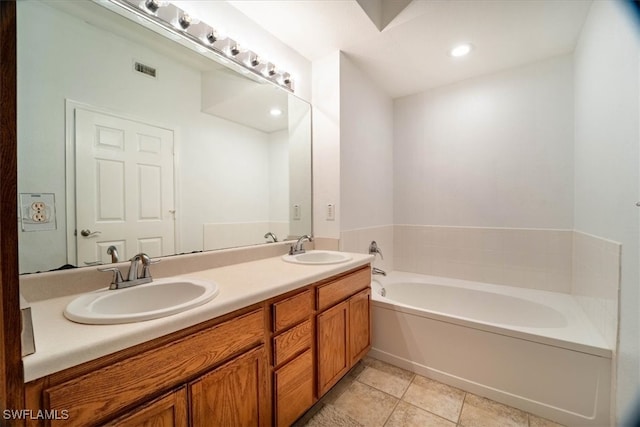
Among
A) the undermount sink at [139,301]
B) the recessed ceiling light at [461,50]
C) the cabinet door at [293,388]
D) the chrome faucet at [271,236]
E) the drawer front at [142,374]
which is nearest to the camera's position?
the drawer front at [142,374]

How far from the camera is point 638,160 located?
42.8 inches

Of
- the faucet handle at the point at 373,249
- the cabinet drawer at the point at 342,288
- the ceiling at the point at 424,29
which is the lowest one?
the cabinet drawer at the point at 342,288

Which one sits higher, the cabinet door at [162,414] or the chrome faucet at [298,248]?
the chrome faucet at [298,248]

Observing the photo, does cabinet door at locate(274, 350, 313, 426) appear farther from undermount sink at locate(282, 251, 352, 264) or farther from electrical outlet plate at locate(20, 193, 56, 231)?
electrical outlet plate at locate(20, 193, 56, 231)

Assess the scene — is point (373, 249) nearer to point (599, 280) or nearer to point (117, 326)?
point (599, 280)

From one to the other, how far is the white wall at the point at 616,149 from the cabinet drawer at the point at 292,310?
54.8 inches

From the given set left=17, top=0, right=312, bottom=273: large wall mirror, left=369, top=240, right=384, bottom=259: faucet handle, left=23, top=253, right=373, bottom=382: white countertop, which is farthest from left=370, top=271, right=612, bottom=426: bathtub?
left=17, top=0, right=312, bottom=273: large wall mirror

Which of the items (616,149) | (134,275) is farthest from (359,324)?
(616,149)

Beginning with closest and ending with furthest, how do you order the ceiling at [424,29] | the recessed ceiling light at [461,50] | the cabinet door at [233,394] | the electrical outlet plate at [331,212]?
the cabinet door at [233,394]
the ceiling at [424,29]
the recessed ceiling light at [461,50]
the electrical outlet plate at [331,212]

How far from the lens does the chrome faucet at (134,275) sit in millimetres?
1080

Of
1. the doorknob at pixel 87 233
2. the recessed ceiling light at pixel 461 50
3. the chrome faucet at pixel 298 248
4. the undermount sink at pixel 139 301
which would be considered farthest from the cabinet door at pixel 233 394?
the recessed ceiling light at pixel 461 50

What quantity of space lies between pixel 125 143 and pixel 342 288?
138cm

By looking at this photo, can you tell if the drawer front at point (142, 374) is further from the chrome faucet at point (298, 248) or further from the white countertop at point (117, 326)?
the chrome faucet at point (298, 248)

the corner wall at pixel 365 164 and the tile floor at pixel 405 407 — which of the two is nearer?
the tile floor at pixel 405 407
